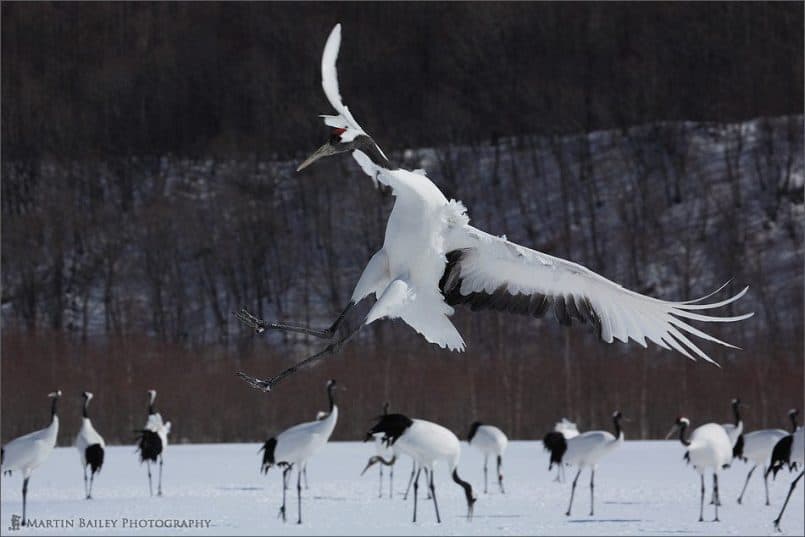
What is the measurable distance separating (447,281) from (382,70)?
28.3 m

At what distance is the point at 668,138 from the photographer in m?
30.3

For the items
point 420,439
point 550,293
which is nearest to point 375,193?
point 420,439

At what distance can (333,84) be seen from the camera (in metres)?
3.30

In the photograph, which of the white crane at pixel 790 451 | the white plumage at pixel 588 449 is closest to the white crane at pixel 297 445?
the white plumage at pixel 588 449

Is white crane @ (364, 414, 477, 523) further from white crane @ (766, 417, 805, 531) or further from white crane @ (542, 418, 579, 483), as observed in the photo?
white crane @ (766, 417, 805, 531)

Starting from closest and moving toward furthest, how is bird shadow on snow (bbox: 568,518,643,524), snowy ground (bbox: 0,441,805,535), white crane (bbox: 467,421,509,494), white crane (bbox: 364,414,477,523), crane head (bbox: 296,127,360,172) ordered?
crane head (bbox: 296,127,360,172), snowy ground (bbox: 0,441,805,535), bird shadow on snow (bbox: 568,518,643,524), white crane (bbox: 364,414,477,523), white crane (bbox: 467,421,509,494)

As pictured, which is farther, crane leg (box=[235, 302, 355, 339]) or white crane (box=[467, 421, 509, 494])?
white crane (box=[467, 421, 509, 494])

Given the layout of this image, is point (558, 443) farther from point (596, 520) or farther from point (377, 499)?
point (596, 520)

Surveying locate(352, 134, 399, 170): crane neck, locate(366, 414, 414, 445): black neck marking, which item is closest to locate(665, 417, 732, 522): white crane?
locate(366, 414, 414, 445): black neck marking

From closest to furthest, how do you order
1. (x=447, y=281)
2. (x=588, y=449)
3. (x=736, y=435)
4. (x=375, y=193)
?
(x=447, y=281), (x=588, y=449), (x=736, y=435), (x=375, y=193)

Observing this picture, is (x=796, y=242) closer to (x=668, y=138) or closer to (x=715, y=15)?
(x=668, y=138)

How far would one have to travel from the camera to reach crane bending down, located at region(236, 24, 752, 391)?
11.1 ft

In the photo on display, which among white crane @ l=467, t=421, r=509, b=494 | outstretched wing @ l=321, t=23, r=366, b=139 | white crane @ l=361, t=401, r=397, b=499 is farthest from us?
white crane @ l=467, t=421, r=509, b=494

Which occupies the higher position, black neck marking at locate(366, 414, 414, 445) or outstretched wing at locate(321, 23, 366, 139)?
outstretched wing at locate(321, 23, 366, 139)
